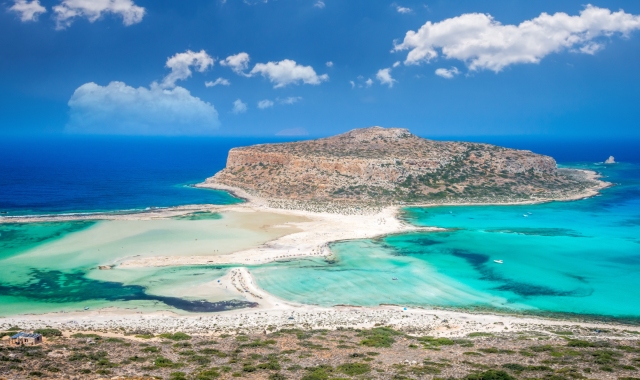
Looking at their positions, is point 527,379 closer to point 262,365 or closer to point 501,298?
point 262,365

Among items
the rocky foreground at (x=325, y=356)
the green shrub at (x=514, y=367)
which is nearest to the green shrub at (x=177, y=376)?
the rocky foreground at (x=325, y=356)

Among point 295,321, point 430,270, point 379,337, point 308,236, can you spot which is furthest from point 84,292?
point 430,270

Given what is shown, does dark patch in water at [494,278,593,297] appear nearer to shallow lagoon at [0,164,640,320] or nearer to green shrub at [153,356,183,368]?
shallow lagoon at [0,164,640,320]

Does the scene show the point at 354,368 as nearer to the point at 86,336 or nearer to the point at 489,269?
the point at 86,336

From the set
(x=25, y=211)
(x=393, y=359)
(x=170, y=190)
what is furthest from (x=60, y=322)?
(x=170, y=190)

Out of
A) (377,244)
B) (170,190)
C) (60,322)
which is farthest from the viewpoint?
(170,190)

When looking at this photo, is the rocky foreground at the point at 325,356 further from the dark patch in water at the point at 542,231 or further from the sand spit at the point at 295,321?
the dark patch in water at the point at 542,231

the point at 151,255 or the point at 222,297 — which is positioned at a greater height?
the point at 151,255
